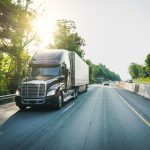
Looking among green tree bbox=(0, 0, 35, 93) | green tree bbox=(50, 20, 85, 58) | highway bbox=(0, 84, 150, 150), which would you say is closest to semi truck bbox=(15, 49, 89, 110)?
highway bbox=(0, 84, 150, 150)

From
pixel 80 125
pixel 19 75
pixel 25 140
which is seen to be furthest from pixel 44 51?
pixel 19 75

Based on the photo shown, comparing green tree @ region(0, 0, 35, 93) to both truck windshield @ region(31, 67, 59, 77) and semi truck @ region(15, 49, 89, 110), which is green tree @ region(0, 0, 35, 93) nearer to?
semi truck @ region(15, 49, 89, 110)

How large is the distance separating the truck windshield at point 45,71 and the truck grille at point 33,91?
179cm

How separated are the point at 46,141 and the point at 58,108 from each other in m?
8.17

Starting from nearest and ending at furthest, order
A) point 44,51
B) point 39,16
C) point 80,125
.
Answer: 1. point 80,125
2. point 44,51
3. point 39,16

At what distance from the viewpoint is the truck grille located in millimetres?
15352

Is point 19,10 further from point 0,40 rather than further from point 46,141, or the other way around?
point 46,141

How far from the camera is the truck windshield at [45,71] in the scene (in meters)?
17.2

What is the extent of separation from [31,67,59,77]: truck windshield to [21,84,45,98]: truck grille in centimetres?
179

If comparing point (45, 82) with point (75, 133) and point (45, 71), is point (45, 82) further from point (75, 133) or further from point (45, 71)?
point (75, 133)

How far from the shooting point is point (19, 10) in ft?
71.1

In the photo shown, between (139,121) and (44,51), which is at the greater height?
(44,51)

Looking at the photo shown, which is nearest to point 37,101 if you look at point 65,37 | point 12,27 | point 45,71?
point 45,71

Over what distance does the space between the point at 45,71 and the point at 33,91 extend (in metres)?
2.22
